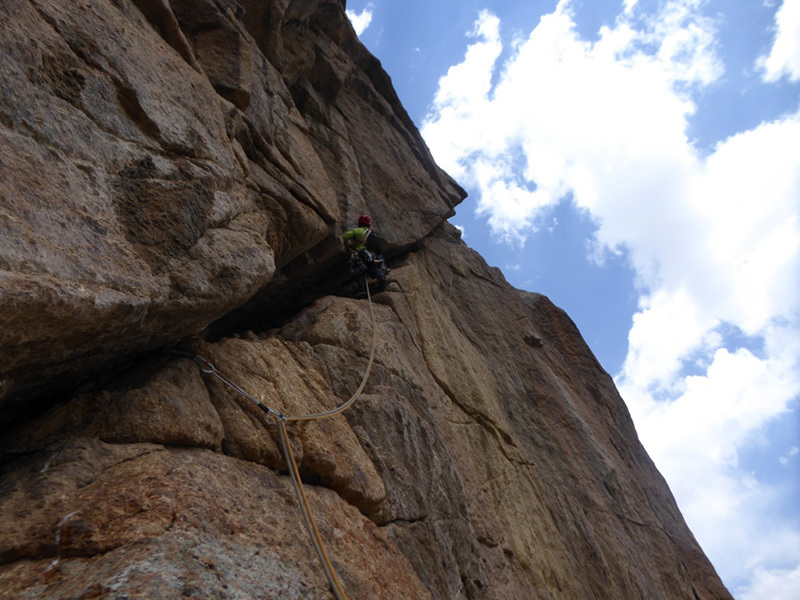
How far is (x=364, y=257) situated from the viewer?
339 inches

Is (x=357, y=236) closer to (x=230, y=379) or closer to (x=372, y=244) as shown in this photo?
(x=372, y=244)

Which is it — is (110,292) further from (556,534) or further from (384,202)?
(384,202)

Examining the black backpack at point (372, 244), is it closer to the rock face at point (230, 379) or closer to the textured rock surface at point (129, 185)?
the rock face at point (230, 379)

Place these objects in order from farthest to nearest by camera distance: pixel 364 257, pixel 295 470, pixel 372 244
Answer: pixel 372 244
pixel 364 257
pixel 295 470

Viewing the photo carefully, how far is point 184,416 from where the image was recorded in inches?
151

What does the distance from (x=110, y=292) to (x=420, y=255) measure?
805 centimetres

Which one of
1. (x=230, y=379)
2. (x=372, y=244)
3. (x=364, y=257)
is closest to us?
(x=230, y=379)

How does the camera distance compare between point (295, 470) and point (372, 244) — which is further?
point (372, 244)

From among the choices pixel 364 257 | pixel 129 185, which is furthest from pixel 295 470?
pixel 364 257

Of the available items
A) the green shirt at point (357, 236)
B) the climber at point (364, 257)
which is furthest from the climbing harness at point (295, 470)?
the green shirt at point (357, 236)

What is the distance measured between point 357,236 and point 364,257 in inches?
18.7

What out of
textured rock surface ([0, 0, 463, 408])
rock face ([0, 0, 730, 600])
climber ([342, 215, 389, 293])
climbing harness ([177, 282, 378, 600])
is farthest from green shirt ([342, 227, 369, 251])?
climbing harness ([177, 282, 378, 600])

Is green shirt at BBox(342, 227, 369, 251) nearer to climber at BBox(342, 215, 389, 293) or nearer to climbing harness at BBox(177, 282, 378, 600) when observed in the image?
climber at BBox(342, 215, 389, 293)

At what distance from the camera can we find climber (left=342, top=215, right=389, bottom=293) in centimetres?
861
